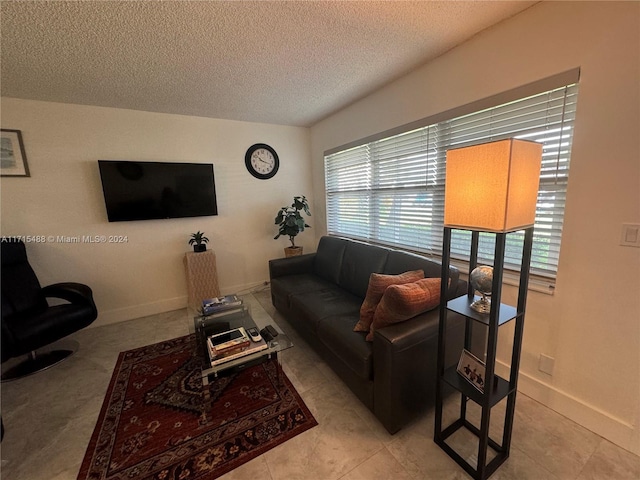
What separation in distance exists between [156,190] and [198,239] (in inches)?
28.2

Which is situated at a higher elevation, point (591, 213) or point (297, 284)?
point (591, 213)

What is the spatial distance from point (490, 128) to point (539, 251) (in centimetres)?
89

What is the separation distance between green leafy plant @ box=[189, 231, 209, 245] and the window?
173 centimetres

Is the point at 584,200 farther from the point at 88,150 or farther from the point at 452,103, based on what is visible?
the point at 88,150

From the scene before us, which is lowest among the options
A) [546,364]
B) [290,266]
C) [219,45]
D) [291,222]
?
[546,364]

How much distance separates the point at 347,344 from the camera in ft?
5.21

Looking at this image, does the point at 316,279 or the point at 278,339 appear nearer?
the point at 278,339

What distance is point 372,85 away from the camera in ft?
7.98


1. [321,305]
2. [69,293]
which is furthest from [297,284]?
[69,293]

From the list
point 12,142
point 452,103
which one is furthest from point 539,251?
point 12,142

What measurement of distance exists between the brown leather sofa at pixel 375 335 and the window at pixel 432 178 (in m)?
0.40

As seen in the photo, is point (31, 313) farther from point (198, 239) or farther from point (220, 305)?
point (220, 305)

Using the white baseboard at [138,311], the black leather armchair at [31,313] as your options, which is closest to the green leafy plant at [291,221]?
the white baseboard at [138,311]

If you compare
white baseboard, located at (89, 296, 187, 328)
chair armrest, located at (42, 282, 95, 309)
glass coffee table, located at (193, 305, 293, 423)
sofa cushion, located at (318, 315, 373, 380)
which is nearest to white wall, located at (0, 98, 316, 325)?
white baseboard, located at (89, 296, 187, 328)
